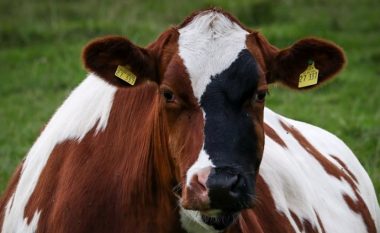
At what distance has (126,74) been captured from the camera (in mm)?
4766

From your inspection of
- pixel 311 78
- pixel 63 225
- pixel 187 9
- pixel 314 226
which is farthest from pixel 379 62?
pixel 63 225

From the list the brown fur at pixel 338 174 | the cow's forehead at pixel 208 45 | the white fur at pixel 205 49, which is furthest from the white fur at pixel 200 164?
the brown fur at pixel 338 174

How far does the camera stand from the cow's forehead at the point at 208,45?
4.45 m

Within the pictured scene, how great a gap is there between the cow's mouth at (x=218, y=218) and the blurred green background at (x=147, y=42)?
413cm

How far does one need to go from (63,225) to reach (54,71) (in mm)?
7857

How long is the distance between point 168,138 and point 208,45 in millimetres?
479

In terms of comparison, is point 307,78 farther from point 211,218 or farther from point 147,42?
point 147,42

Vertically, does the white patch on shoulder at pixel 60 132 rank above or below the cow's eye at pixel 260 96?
below

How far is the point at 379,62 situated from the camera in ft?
42.4

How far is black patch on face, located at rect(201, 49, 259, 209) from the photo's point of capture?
412cm

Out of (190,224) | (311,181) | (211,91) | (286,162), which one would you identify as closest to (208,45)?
(211,91)

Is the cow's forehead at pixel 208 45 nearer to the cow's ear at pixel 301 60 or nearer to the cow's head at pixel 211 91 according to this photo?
the cow's head at pixel 211 91

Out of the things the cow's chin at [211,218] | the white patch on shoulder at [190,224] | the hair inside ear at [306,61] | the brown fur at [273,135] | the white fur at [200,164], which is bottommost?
the brown fur at [273,135]

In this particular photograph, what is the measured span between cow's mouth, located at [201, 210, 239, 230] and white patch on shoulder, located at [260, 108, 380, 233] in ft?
4.22
